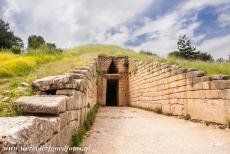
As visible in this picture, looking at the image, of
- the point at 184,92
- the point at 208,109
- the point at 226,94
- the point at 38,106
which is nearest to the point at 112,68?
the point at 184,92

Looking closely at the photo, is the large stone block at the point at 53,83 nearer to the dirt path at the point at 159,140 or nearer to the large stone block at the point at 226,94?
the dirt path at the point at 159,140

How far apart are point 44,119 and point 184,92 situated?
703 centimetres

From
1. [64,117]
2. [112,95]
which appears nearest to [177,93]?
[64,117]

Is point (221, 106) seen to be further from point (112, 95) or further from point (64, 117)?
→ point (112, 95)

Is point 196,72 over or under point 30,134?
over

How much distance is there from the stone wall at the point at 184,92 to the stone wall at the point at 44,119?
3920mm

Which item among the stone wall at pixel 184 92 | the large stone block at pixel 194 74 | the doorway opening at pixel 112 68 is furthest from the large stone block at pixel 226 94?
the doorway opening at pixel 112 68

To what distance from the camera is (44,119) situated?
3.04m

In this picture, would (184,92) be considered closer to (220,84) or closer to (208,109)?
(208,109)

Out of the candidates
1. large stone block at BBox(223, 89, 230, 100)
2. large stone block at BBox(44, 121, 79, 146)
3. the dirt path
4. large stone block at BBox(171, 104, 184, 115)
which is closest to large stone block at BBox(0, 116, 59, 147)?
large stone block at BBox(44, 121, 79, 146)

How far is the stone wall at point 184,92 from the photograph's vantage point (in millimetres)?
7062

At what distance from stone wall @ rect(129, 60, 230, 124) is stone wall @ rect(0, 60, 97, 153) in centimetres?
392

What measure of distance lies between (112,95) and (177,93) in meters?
14.7

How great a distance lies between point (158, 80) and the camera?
1205cm
